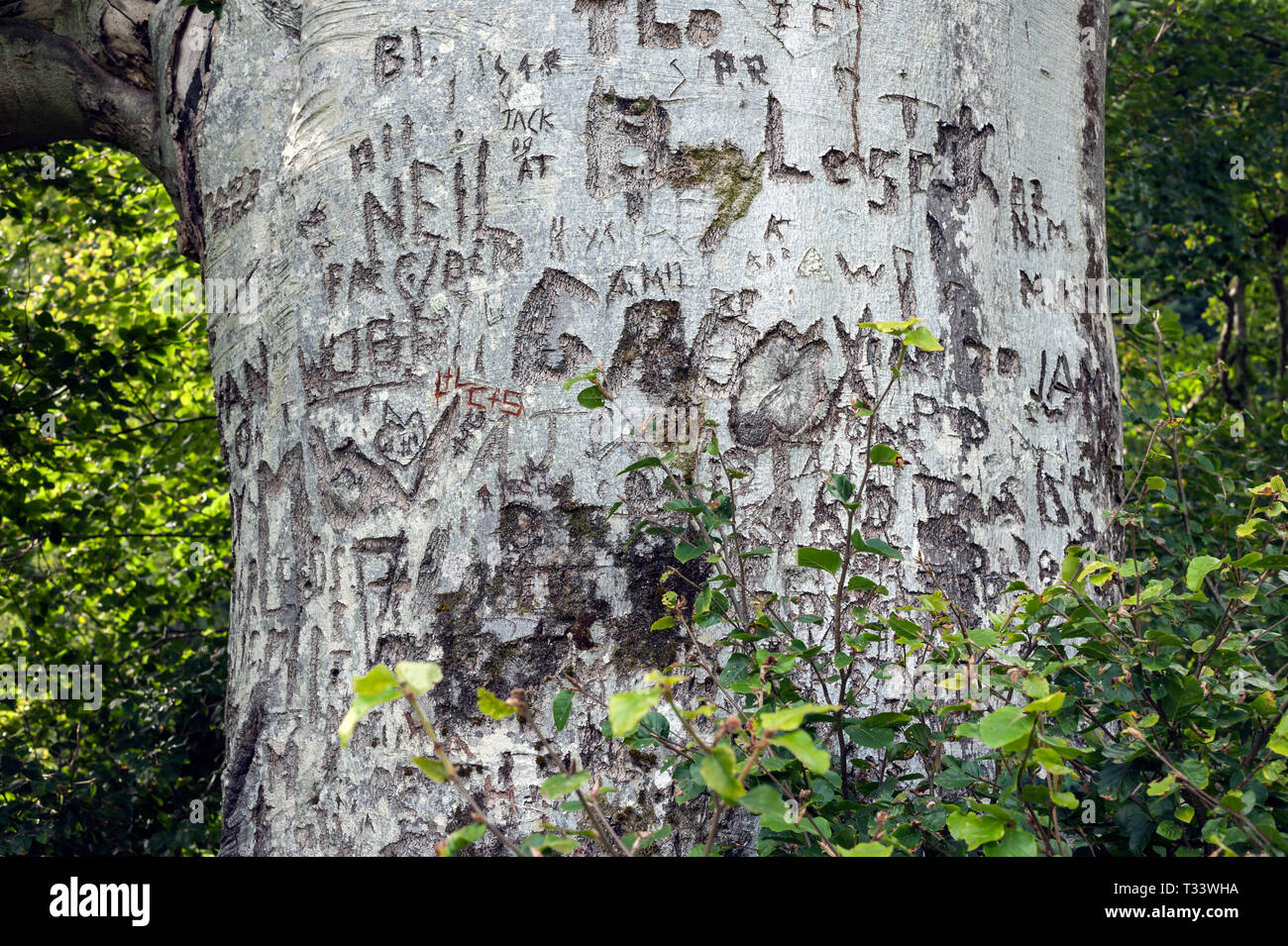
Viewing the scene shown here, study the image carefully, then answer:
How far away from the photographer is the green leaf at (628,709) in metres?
0.98

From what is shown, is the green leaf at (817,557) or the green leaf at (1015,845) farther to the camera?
the green leaf at (817,557)

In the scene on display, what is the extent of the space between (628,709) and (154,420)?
17.3 ft

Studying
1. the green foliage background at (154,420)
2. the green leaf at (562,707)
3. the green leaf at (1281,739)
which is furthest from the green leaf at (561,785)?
the green foliage background at (154,420)

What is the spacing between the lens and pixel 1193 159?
6742mm

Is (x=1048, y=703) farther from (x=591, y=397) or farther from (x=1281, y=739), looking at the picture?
(x=591, y=397)

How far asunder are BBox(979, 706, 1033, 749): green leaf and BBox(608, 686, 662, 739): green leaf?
0.36 meters

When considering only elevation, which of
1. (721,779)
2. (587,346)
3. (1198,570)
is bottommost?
(721,779)

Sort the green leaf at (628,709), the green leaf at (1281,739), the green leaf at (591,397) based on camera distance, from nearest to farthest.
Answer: the green leaf at (628,709) < the green leaf at (1281,739) < the green leaf at (591,397)

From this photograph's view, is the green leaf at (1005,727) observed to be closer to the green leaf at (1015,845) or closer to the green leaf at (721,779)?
the green leaf at (1015,845)

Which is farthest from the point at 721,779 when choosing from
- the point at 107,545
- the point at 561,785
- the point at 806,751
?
the point at 107,545

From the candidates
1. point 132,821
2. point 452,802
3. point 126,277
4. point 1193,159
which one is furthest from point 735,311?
point 126,277

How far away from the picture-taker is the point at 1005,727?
1.14 m

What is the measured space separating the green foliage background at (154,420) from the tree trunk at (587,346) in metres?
1.59
